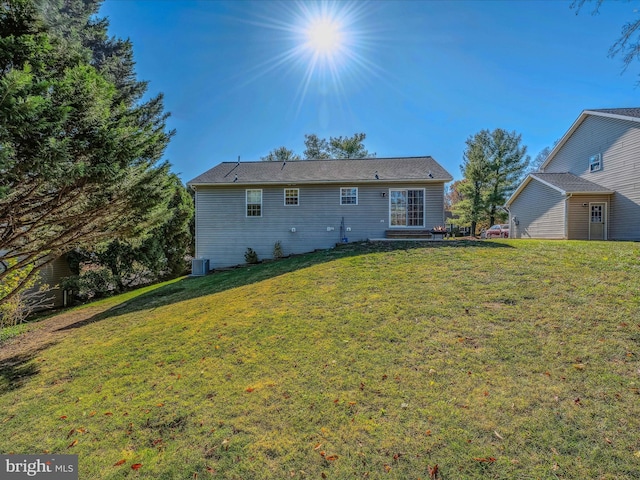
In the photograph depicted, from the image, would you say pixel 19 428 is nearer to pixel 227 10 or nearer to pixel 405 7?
pixel 227 10

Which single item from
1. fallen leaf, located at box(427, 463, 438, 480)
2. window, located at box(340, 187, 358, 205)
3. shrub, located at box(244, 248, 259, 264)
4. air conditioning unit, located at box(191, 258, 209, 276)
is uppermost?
window, located at box(340, 187, 358, 205)

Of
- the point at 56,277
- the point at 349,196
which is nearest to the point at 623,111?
the point at 349,196

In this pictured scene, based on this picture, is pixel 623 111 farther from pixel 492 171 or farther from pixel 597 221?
pixel 492 171

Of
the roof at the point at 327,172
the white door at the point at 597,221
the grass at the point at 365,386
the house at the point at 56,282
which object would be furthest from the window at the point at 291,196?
the white door at the point at 597,221

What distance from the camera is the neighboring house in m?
12.4

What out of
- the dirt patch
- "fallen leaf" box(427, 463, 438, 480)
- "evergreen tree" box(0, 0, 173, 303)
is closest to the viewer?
"fallen leaf" box(427, 463, 438, 480)

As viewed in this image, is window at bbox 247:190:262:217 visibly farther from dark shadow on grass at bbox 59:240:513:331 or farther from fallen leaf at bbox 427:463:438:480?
fallen leaf at bbox 427:463:438:480

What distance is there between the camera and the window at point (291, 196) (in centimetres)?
1345

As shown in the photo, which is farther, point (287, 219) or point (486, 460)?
point (287, 219)

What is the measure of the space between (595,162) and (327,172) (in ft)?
44.7

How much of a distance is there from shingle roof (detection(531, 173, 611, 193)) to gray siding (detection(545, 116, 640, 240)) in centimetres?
40

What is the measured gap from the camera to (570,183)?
Answer: 46.9 feet

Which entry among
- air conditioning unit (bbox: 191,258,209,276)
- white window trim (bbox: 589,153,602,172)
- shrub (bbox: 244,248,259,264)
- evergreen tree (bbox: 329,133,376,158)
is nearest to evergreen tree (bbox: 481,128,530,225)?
white window trim (bbox: 589,153,602,172)

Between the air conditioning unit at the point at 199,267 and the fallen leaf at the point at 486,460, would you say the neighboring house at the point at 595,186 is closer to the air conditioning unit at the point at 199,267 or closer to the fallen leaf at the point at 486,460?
the fallen leaf at the point at 486,460
